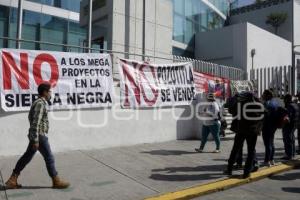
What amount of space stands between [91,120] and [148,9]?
22.0 feet

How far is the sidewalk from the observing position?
20.7ft

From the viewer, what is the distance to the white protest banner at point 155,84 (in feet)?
35.1

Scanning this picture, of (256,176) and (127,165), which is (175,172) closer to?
(127,165)

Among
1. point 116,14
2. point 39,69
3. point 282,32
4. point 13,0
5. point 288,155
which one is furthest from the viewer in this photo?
point 282,32

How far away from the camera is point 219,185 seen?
7.08 metres

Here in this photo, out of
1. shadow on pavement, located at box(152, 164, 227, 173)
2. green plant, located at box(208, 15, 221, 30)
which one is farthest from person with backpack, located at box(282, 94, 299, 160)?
green plant, located at box(208, 15, 221, 30)

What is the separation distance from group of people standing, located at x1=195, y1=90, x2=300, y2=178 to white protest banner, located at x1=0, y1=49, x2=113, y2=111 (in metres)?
2.97

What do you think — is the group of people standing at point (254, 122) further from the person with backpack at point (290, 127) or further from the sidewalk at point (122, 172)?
the sidewalk at point (122, 172)

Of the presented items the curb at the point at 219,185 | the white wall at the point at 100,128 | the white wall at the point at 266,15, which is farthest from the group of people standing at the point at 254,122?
the white wall at the point at 266,15

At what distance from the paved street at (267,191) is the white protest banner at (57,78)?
4391 millimetres

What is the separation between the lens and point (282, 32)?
34375mm

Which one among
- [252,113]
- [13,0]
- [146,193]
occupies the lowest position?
[146,193]

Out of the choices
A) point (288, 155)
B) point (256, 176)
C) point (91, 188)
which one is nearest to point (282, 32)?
point (288, 155)

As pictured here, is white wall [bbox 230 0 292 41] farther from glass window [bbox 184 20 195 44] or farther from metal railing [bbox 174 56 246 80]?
metal railing [bbox 174 56 246 80]
